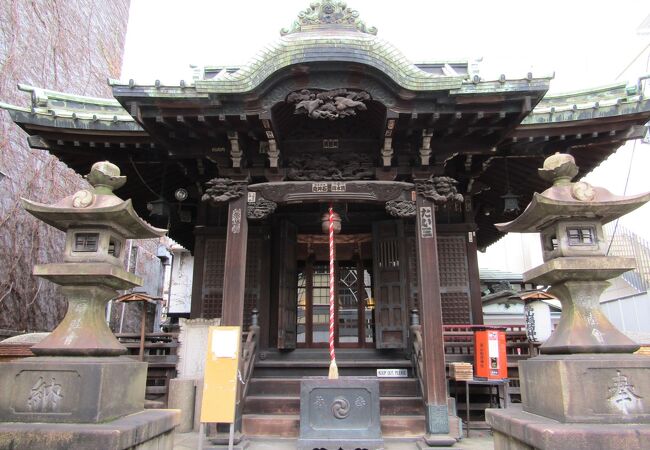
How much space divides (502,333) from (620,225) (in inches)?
516

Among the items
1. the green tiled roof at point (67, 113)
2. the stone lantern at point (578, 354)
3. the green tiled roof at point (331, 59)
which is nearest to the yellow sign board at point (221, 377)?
the stone lantern at point (578, 354)

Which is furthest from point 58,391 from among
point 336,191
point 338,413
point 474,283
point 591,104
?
point 591,104

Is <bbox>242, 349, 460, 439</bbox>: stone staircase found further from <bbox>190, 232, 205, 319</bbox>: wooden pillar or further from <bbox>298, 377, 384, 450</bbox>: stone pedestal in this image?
<bbox>190, 232, 205, 319</bbox>: wooden pillar

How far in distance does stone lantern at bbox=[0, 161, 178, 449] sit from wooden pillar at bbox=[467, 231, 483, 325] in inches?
256

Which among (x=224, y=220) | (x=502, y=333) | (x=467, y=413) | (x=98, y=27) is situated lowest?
(x=467, y=413)

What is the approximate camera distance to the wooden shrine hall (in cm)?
643

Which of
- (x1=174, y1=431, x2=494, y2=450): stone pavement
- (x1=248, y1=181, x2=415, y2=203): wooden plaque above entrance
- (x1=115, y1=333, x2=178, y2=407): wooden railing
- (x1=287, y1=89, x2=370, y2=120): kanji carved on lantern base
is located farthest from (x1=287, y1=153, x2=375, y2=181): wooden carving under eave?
(x1=174, y1=431, x2=494, y2=450): stone pavement

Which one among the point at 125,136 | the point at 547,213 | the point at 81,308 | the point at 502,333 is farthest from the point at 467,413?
the point at 125,136

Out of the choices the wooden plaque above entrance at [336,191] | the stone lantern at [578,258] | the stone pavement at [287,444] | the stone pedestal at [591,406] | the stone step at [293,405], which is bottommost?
the stone pavement at [287,444]

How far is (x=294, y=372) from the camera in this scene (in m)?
8.19

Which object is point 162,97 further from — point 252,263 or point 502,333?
point 502,333

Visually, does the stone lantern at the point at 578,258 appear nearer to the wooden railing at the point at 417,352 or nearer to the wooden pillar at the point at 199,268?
the wooden railing at the point at 417,352

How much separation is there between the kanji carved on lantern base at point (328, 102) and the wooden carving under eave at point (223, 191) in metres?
1.76

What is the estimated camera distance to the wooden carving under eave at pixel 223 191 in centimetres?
734
